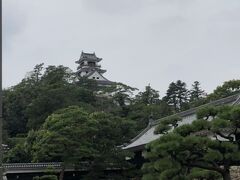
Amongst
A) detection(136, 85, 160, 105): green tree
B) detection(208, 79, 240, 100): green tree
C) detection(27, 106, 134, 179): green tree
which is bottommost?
detection(27, 106, 134, 179): green tree

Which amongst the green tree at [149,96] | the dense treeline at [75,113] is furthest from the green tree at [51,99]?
the green tree at [149,96]

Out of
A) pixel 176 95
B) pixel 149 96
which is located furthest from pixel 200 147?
pixel 176 95

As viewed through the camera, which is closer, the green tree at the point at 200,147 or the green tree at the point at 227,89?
the green tree at the point at 200,147

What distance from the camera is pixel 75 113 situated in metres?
24.0

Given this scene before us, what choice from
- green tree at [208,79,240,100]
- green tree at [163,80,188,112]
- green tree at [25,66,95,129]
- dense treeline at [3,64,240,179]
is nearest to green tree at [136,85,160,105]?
dense treeline at [3,64,240,179]

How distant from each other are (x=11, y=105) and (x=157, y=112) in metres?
16.3

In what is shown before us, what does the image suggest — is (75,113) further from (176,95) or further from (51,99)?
(176,95)

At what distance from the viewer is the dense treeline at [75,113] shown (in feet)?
77.3

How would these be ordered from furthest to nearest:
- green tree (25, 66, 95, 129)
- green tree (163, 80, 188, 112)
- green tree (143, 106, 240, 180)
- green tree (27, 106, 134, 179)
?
green tree (163, 80, 188, 112) < green tree (25, 66, 95, 129) < green tree (27, 106, 134, 179) < green tree (143, 106, 240, 180)

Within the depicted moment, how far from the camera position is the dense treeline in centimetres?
2355

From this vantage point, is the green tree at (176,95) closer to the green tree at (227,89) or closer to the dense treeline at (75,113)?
the dense treeline at (75,113)

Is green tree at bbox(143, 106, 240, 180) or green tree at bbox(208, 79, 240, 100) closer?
green tree at bbox(143, 106, 240, 180)

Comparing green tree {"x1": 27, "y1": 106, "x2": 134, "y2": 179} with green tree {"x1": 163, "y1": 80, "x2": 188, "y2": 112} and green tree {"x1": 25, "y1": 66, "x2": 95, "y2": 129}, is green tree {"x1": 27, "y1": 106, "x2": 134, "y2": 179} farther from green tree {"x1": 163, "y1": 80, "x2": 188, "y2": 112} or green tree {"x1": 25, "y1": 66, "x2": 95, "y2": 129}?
green tree {"x1": 163, "y1": 80, "x2": 188, "y2": 112}

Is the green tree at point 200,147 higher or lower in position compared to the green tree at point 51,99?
lower
